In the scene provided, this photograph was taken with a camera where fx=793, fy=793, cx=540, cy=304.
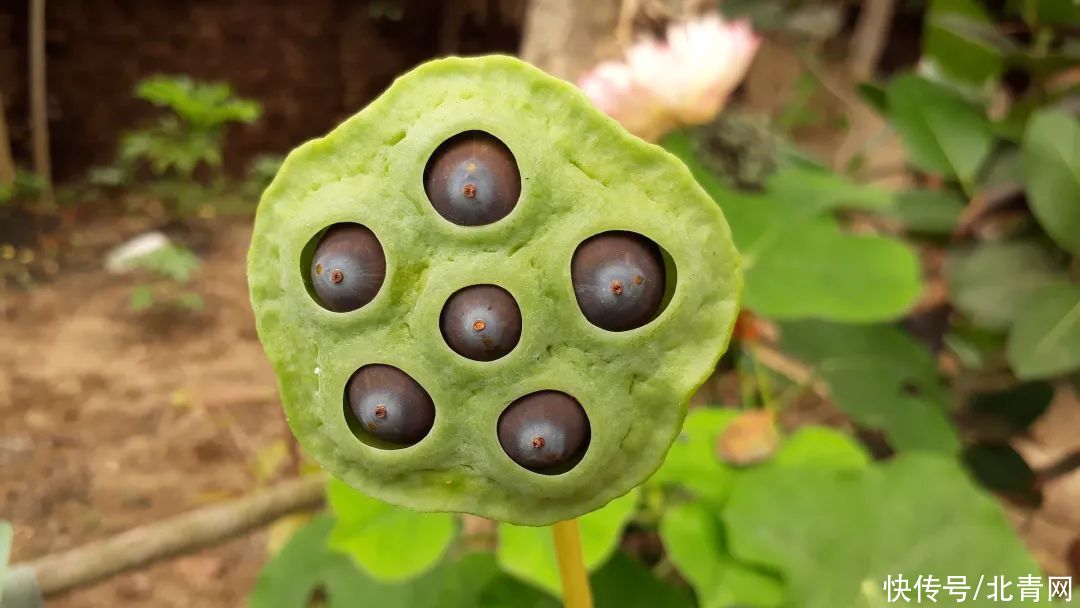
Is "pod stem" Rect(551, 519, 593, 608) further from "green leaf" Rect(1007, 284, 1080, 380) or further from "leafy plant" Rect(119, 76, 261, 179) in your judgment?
"leafy plant" Rect(119, 76, 261, 179)

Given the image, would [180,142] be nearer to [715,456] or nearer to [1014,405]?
[715,456]

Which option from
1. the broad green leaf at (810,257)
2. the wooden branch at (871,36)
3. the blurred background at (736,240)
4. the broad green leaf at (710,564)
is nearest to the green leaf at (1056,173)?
the blurred background at (736,240)

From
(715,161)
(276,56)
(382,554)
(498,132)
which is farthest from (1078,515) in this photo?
(276,56)

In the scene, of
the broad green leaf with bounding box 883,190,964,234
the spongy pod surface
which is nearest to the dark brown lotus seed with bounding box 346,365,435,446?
the spongy pod surface

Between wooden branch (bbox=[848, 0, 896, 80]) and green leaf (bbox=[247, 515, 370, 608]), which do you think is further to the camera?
wooden branch (bbox=[848, 0, 896, 80])

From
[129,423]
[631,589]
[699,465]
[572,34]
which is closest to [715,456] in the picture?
[699,465]
